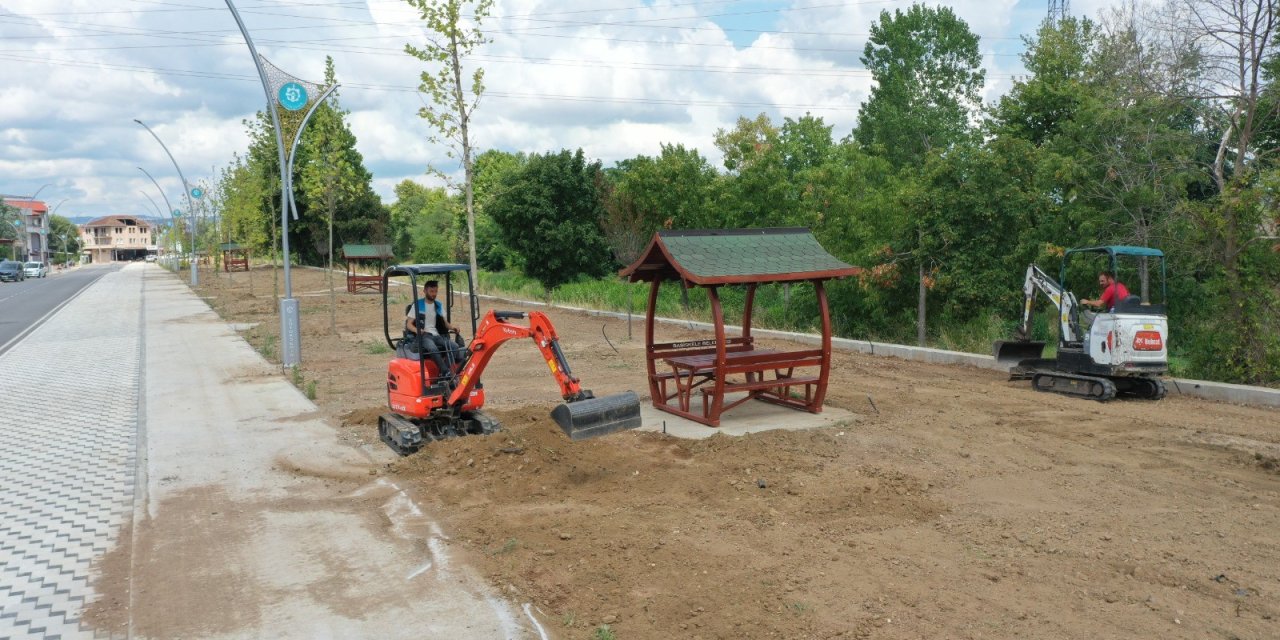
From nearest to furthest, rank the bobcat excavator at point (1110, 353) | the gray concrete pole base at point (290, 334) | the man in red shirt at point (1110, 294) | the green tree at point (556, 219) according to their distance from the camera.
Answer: the bobcat excavator at point (1110, 353)
the man in red shirt at point (1110, 294)
the gray concrete pole base at point (290, 334)
the green tree at point (556, 219)

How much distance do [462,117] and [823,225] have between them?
8806 mm

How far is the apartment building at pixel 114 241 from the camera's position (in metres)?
188

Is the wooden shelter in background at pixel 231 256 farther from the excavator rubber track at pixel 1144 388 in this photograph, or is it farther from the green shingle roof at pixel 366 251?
the excavator rubber track at pixel 1144 388

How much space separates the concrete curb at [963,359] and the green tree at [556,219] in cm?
1079

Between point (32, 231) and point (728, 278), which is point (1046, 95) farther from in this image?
point (32, 231)

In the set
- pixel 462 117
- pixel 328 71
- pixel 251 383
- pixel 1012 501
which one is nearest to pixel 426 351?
pixel 1012 501

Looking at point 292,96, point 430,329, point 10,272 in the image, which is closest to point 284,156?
point 292,96

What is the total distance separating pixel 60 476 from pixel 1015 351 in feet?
42.3

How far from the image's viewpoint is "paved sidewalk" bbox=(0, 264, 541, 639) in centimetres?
532

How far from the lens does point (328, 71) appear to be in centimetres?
3162

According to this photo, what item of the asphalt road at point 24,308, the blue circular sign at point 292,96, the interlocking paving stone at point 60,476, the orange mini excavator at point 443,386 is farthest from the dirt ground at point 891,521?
the asphalt road at point 24,308

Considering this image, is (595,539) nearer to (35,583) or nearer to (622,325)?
(35,583)

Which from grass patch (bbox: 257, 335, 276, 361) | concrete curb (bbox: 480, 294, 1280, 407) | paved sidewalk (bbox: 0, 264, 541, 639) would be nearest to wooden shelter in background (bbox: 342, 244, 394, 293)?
grass patch (bbox: 257, 335, 276, 361)

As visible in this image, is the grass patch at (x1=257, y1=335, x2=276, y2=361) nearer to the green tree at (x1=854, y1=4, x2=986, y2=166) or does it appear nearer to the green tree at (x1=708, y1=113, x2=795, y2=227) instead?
the green tree at (x1=708, y1=113, x2=795, y2=227)
